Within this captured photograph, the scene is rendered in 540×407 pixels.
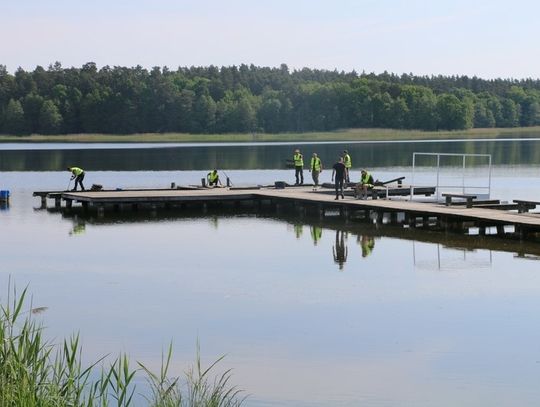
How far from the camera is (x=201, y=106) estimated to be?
144 meters

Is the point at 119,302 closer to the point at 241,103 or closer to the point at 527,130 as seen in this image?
the point at 241,103

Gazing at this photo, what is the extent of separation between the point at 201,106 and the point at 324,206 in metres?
111

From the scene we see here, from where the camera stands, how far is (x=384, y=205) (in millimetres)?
31500

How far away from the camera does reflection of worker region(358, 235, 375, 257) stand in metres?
25.2

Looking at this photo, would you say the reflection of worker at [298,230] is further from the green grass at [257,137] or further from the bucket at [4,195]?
the green grass at [257,137]

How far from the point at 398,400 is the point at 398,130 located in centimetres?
14107

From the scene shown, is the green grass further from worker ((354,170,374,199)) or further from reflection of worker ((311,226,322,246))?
reflection of worker ((311,226,322,246))

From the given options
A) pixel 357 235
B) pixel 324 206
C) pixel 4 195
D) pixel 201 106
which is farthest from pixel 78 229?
pixel 201 106

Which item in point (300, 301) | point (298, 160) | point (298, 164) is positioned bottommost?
point (300, 301)

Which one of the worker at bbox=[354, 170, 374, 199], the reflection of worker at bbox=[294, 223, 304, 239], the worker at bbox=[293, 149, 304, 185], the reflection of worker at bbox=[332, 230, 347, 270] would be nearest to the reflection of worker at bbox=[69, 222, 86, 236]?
the reflection of worker at bbox=[294, 223, 304, 239]

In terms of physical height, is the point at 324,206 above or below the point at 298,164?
below

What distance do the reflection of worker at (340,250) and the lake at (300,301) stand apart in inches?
3.4

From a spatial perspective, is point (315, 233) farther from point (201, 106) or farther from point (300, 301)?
point (201, 106)

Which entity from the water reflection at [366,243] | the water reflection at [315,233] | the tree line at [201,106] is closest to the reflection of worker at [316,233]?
the water reflection at [315,233]
